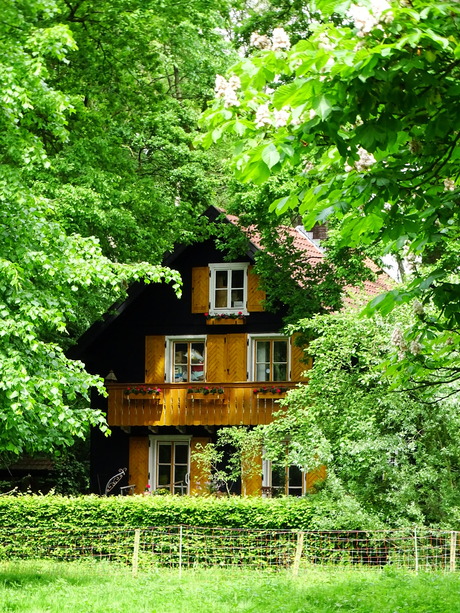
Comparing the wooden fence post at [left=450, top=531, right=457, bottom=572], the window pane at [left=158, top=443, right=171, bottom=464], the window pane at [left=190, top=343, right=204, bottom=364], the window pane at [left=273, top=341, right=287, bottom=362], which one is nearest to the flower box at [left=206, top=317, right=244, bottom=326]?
the window pane at [left=190, top=343, right=204, bottom=364]

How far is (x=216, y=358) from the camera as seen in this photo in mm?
28516

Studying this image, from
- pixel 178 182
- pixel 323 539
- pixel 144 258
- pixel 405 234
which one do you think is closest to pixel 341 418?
pixel 323 539

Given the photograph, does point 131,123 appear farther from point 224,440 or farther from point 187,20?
point 224,440

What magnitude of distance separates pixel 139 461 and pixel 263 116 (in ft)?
79.6

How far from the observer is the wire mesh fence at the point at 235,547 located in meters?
17.7

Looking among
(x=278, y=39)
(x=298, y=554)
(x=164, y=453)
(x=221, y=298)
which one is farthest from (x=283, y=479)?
(x=278, y=39)

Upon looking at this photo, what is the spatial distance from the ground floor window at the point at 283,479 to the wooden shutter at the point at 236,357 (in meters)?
2.63

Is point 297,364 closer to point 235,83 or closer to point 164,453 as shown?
point 164,453

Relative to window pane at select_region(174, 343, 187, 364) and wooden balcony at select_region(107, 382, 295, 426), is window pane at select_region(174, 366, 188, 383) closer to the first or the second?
window pane at select_region(174, 343, 187, 364)

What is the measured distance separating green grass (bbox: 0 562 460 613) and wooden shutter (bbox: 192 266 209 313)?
11.7 meters

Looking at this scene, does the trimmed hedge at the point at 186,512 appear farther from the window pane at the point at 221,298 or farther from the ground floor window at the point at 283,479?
the window pane at the point at 221,298

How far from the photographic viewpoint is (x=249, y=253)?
2700 cm

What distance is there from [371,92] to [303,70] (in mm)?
443

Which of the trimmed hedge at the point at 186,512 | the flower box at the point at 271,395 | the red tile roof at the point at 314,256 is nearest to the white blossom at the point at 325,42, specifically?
the trimmed hedge at the point at 186,512
